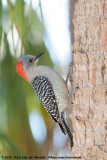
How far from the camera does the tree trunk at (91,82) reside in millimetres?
3055

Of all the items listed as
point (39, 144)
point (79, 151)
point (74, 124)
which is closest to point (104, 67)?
point (74, 124)

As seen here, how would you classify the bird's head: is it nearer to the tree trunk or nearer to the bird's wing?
the bird's wing

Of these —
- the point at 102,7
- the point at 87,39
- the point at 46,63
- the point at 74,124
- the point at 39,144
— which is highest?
the point at 102,7

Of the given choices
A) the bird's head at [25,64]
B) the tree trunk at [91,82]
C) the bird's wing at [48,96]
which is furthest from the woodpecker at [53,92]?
the tree trunk at [91,82]

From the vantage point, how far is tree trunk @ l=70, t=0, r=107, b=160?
3055mm

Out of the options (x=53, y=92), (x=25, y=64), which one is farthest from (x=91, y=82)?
(x=25, y=64)

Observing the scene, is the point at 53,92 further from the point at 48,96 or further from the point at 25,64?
the point at 25,64

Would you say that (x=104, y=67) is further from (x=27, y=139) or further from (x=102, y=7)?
(x=27, y=139)

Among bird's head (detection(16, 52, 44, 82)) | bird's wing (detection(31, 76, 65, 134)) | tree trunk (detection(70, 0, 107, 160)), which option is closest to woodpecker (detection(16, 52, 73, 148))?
bird's wing (detection(31, 76, 65, 134))

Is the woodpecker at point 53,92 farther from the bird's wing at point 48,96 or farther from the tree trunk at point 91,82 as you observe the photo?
the tree trunk at point 91,82

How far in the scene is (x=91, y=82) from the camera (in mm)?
3084

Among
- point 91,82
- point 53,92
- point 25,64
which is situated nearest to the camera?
point 91,82

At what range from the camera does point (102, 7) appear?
314 centimetres

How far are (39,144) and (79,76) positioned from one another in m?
2.33
